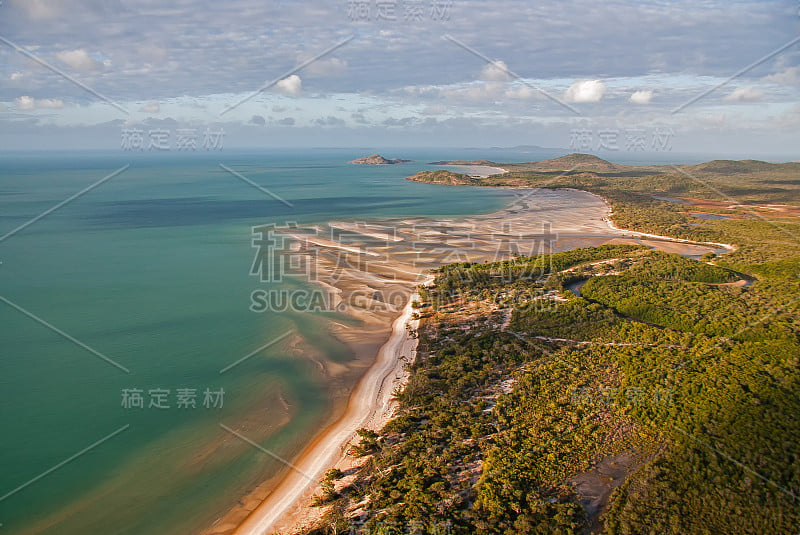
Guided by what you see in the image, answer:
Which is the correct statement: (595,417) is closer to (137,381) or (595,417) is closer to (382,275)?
(137,381)

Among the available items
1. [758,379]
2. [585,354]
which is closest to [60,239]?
[585,354]

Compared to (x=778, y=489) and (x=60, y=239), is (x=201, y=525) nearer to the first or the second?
(x=778, y=489)

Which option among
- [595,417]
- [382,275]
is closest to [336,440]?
[595,417]

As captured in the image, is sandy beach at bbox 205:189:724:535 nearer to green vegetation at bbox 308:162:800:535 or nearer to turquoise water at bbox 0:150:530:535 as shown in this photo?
turquoise water at bbox 0:150:530:535

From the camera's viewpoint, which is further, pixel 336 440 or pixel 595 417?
pixel 336 440

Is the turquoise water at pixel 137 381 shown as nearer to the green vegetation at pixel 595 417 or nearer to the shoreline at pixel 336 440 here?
the shoreline at pixel 336 440

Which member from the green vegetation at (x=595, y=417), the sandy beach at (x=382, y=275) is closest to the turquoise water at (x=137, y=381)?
the sandy beach at (x=382, y=275)
